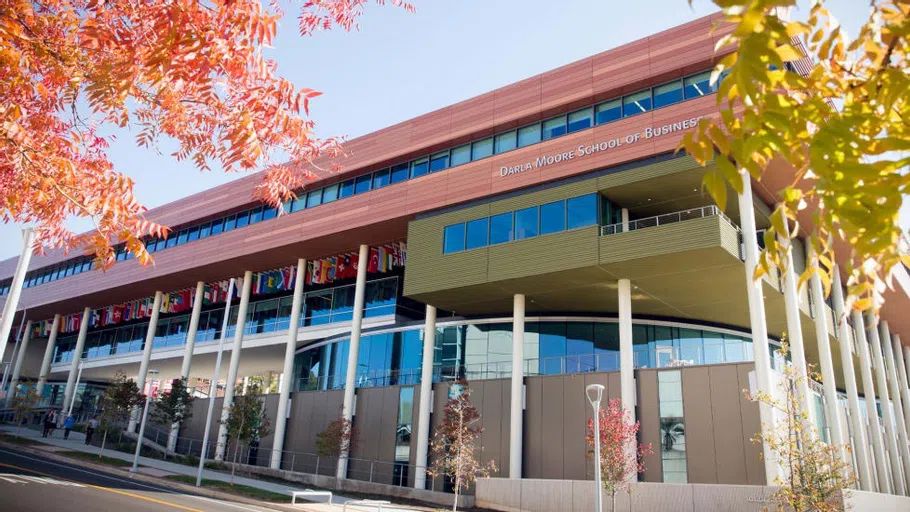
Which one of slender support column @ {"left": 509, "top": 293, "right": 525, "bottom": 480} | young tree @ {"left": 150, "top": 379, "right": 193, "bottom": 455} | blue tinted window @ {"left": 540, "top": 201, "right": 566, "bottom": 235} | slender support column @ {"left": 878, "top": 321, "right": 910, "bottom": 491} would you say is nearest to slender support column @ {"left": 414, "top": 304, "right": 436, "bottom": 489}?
slender support column @ {"left": 509, "top": 293, "right": 525, "bottom": 480}

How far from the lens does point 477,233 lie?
2897 centimetres

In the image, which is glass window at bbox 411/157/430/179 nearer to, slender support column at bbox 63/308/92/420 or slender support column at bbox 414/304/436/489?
slender support column at bbox 414/304/436/489

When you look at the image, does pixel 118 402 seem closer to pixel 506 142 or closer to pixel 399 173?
pixel 399 173

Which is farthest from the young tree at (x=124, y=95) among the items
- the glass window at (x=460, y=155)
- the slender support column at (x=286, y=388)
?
the slender support column at (x=286, y=388)

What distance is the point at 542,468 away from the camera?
2691 centimetres

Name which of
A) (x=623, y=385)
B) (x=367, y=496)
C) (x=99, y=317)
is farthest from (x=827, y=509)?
(x=99, y=317)

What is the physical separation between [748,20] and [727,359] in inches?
1016

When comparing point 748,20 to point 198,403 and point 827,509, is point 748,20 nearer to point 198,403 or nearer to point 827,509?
point 827,509

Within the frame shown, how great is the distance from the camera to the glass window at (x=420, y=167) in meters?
33.0

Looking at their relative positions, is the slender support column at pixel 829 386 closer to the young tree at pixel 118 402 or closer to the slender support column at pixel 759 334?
the slender support column at pixel 759 334

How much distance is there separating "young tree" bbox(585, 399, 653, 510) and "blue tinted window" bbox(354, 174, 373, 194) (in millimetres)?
18427

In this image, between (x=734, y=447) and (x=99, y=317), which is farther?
(x=99, y=317)

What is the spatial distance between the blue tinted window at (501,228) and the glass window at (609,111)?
5.72m

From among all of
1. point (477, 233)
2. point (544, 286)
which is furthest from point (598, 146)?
point (477, 233)
